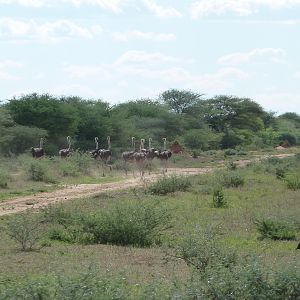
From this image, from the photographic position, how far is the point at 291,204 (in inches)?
779

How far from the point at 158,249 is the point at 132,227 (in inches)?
26.8

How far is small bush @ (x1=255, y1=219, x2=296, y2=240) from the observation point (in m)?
14.5

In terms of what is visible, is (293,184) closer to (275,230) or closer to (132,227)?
(275,230)

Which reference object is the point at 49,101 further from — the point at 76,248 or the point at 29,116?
the point at 76,248

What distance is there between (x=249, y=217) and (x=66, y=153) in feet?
61.3

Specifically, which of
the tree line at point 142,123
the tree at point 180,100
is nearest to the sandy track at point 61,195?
the tree line at point 142,123

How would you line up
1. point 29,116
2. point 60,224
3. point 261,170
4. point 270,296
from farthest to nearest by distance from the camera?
point 29,116
point 261,170
point 60,224
point 270,296

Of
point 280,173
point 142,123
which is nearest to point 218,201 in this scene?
point 280,173

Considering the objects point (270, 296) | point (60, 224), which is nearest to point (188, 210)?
point (60, 224)

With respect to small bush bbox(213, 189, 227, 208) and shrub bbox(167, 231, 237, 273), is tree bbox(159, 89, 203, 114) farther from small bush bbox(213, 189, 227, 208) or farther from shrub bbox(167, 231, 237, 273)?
shrub bbox(167, 231, 237, 273)

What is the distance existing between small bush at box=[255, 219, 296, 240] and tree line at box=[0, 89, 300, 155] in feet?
79.5

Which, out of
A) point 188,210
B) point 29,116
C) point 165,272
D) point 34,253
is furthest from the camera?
point 29,116

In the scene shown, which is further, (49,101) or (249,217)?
(49,101)

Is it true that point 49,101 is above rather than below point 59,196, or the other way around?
above
